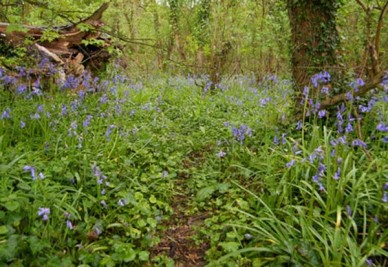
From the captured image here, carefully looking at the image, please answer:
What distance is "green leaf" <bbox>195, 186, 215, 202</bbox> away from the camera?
290 cm

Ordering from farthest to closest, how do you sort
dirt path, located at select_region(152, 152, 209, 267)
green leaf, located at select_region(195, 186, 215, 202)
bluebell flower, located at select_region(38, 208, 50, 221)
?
green leaf, located at select_region(195, 186, 215, 202) < dirt path, located at select_region(152, 152, 209, 267) < bluebell flower, located at select_region(38, 208, 50, 221)

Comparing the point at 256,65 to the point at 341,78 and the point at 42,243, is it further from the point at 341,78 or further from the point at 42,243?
the point at 42,243

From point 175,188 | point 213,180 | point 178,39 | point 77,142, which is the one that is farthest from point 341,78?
point 178,39

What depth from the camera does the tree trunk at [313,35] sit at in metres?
3.95

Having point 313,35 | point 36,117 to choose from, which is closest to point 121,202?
point 36,117

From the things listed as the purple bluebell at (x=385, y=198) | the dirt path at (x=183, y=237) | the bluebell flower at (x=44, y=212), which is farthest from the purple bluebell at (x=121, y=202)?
the purple bluebell at (x=385, y=198)

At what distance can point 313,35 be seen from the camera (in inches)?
157

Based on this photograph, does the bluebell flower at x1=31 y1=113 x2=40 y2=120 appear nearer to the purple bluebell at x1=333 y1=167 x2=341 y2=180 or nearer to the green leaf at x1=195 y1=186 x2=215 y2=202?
the green leaf at x1=195 y1=186 x2=215 y2=202

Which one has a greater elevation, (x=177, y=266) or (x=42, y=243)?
(x=42, y=243)

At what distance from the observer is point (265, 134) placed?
12.7 feet

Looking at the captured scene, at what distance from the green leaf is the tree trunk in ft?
5.99

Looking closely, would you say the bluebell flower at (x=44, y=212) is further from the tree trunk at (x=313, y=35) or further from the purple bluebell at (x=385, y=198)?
the tree trunk at (x=313, y=35)

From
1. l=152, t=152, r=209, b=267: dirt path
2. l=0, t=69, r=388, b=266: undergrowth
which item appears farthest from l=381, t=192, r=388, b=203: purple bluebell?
l=152, t=152, r=209, b=267: dirt path

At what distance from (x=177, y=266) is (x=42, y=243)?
87 cm
